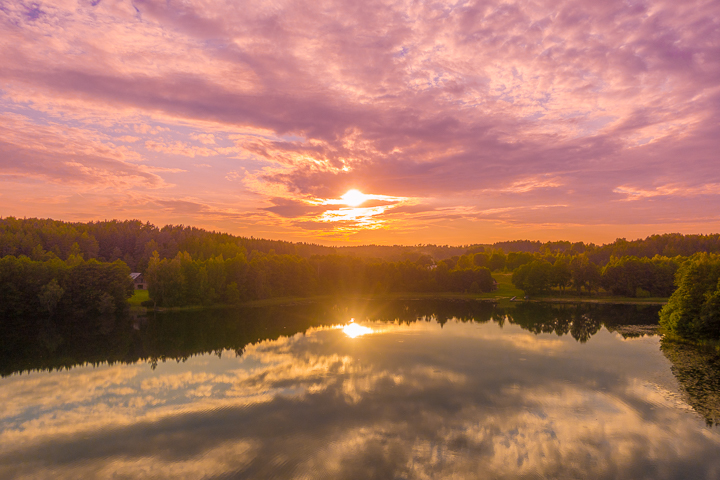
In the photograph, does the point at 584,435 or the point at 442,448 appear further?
the point at 584,435

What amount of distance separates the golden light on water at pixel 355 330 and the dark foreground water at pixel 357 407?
18.2 feet

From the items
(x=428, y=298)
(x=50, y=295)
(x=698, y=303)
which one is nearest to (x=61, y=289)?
(x=50, y=295)

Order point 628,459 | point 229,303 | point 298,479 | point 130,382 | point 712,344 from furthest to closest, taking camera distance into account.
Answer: point 229,303
point 712,344
point 130,382
point 628,459
point 298,479

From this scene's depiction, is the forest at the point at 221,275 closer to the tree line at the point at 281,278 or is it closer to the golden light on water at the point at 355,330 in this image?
the tree line at the point at 281,278

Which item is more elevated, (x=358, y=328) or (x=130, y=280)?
(x=130, y=280)

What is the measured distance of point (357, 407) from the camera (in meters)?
34.3

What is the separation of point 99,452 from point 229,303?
289ft

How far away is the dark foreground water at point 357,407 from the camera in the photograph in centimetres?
2492

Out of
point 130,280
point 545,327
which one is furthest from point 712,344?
point 130,280

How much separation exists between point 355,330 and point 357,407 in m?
42.0

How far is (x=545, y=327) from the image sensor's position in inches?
3145

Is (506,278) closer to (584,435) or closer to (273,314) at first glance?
(273,314)

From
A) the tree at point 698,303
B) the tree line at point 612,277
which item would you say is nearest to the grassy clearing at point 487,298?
the tree line at point 612,277

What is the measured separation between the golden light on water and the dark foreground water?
5.55m
